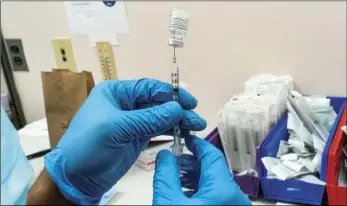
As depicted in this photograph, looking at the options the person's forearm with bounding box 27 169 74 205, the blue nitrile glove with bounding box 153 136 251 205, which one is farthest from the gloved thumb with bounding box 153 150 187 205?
the person's forearm with bounding box 27 169 74 205

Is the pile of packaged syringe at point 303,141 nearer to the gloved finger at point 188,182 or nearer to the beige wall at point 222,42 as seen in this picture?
the beige wall at point 222,42

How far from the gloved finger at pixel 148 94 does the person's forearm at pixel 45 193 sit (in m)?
0.30

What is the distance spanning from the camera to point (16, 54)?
1.92 metres

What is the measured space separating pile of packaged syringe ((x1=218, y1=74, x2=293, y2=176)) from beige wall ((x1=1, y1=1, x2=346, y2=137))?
0.21 metres

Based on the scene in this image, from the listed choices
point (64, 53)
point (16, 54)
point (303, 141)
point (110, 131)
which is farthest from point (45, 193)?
point (16, 54)

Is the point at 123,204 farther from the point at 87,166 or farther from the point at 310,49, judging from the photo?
the point at 310,49

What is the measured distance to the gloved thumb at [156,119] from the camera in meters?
0.74

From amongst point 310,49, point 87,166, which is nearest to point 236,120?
point 310,49

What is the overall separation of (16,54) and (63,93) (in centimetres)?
72

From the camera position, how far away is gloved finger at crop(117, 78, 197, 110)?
2.77 ft

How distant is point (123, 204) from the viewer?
1.18 meters

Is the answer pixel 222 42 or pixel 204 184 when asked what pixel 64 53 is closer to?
pixel 222 42

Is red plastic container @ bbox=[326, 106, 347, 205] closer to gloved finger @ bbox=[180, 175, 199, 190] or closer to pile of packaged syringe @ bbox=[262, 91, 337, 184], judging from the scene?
pile of packaged syringe @ bbox=[262, 91, 337, 184]

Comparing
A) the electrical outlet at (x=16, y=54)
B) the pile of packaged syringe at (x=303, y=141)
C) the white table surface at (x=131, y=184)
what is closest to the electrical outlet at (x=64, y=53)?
the electrical outlet at (x=16, y=54)
